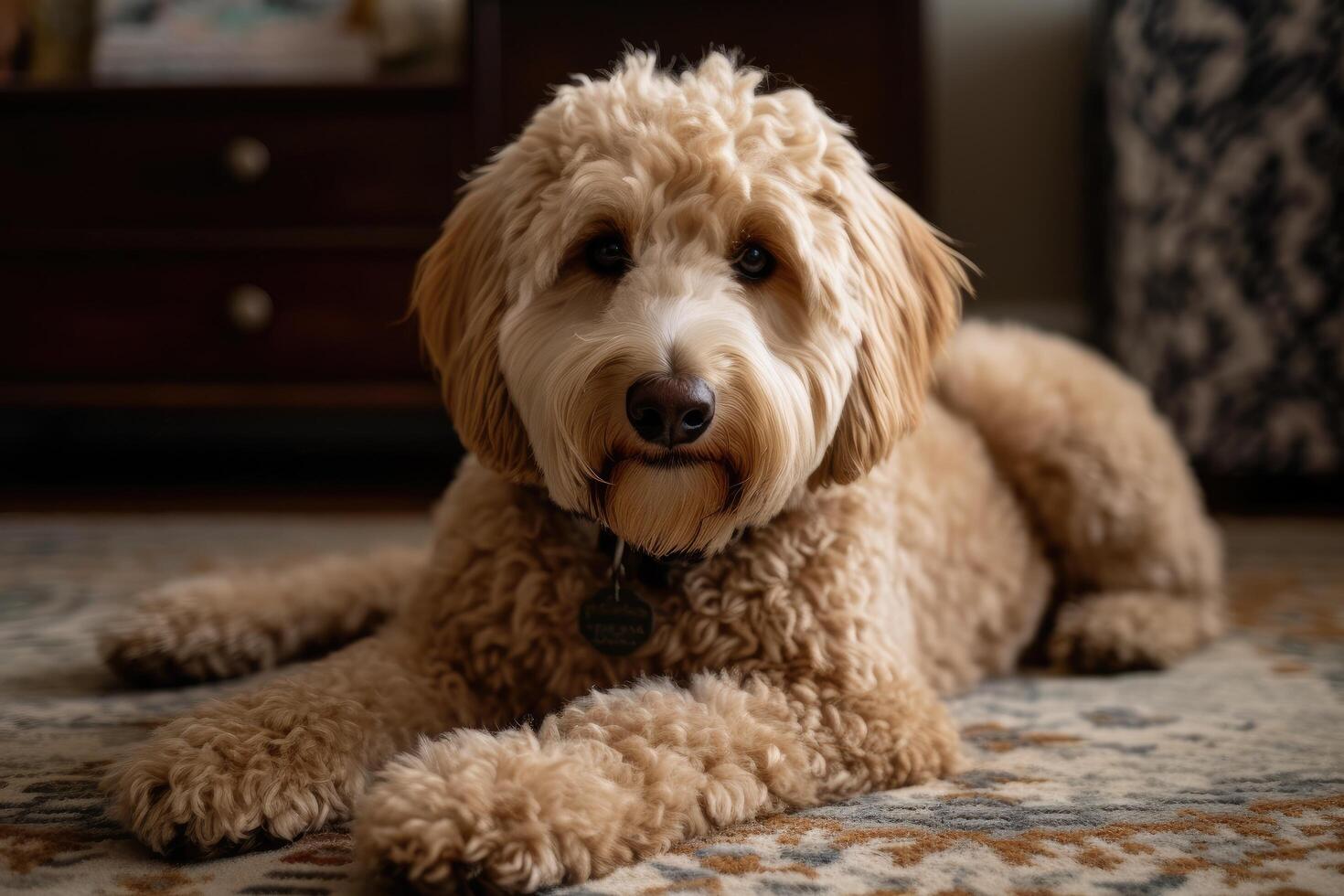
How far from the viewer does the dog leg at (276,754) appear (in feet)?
3.42

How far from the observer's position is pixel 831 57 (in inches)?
132

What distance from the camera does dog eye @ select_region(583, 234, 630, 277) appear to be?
130 cm

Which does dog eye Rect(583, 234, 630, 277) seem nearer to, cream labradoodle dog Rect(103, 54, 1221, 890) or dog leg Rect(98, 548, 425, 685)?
cream labradoodle dog Rect(103, 54, 1221, 890)

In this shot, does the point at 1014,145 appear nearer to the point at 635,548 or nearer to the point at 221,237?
the point at 221,237

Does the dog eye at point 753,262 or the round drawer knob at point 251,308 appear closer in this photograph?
the dog eye at point 753,262

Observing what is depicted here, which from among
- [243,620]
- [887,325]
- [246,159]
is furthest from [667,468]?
[246,159]

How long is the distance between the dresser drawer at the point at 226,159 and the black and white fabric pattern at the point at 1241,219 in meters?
1.84

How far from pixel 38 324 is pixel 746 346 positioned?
2899 mm

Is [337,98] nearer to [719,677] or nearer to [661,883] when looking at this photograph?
[719,677]

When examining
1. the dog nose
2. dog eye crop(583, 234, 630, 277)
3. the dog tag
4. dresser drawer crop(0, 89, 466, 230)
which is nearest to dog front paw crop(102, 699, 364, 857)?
the dog tag

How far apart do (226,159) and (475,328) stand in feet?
7.60

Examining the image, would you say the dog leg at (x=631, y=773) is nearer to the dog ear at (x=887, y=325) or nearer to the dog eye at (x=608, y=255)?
the dog ear at (x=887, y=325)

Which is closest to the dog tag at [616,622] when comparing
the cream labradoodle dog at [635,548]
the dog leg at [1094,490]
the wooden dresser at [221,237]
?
the cream labradoodle dog at [635,548]

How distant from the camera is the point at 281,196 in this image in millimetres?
3332
